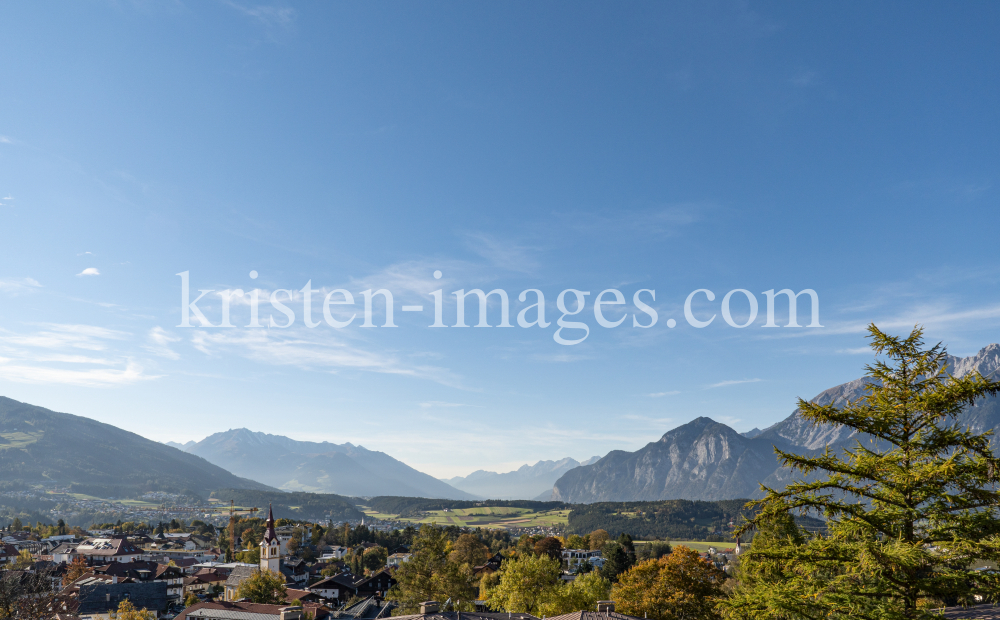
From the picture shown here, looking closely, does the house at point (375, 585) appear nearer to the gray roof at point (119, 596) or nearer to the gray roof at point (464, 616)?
the gray roof at point (119, 596)

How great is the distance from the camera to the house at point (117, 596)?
82125mm

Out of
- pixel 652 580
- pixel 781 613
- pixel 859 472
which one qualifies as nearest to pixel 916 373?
pixel 859 472

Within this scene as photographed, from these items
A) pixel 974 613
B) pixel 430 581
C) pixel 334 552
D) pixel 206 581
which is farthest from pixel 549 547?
pixel 974 613

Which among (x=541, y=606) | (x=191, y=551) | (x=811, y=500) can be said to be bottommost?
(x=191, y=551)

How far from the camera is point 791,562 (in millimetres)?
16766

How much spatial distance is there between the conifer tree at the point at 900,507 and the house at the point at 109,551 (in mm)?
149749

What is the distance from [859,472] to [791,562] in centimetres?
305

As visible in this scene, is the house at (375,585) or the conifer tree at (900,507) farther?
the house at (375,585)

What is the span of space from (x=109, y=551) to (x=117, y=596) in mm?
60753

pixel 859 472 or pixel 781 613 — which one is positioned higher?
pixel 859 472

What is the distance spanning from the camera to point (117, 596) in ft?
279

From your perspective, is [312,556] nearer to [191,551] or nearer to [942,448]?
[191,551]

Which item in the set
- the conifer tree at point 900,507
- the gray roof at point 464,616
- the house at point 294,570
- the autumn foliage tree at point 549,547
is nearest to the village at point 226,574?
the house at point 294,570

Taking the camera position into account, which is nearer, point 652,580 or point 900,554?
point 900,554
